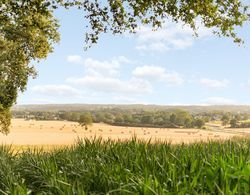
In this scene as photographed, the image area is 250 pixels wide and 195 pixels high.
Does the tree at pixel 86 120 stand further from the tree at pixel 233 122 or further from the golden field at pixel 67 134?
the tree at pixel 233 122

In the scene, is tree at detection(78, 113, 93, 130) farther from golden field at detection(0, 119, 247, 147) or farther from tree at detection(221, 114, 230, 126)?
tree at detection(221, 114, 230, 126)

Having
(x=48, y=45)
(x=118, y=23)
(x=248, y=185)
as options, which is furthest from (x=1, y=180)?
(x=48, y=45)

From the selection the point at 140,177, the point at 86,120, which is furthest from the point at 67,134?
the point at 140,177

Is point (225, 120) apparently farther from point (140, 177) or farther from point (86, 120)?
point (140, 177)

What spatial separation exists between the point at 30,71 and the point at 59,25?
14.3 feet

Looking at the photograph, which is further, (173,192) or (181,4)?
(181,4)

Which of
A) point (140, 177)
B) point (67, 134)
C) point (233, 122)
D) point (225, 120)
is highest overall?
point (140, 177)

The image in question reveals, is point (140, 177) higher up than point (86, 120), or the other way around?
point (140, 177)

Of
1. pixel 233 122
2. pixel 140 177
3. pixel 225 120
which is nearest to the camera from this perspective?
pixel 140 177

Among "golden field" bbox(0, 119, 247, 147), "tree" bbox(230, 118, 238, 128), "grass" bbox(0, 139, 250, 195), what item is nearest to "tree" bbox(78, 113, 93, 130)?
"golden field" bbox(0, 119, 247, 147)

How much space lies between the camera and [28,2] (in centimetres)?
1875

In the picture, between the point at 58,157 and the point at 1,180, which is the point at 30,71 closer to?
the point at 58,157

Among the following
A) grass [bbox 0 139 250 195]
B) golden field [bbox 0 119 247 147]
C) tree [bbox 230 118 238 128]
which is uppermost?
grass [bbox 0 139 250 195]

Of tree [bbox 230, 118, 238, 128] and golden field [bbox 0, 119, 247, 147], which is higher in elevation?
tree [bbox 230, 118, 238, 128]
